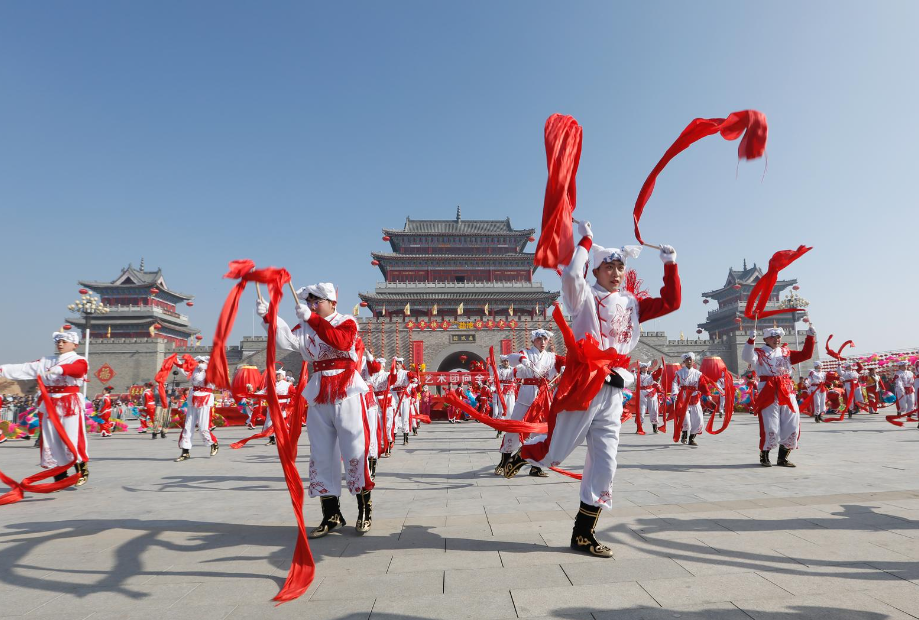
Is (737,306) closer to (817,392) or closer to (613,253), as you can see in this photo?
(817,392)

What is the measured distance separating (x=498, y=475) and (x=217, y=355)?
4.13 meters

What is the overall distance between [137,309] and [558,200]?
165 feet

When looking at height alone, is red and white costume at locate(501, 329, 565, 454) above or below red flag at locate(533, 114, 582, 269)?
below

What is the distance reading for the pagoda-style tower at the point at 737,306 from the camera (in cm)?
4241

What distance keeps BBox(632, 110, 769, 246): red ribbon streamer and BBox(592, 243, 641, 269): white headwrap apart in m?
0.08

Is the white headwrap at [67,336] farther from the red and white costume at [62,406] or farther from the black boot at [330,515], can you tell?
the black boot at [330,515]

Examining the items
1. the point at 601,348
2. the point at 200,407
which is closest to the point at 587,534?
the point at 601,348

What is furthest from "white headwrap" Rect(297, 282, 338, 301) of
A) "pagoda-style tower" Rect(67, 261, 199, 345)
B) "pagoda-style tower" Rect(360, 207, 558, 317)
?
"pagoda-style tower" Rect(67, 261, 199, 345)

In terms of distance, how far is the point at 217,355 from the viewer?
2887 millimetres

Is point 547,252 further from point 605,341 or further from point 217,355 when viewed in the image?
point 217,355

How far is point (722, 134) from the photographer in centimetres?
357

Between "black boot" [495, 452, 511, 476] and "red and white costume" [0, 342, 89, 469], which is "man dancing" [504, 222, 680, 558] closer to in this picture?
"black boot" [495, 452, 511, 476]

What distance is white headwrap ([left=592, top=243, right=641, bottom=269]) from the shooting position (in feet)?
11.2

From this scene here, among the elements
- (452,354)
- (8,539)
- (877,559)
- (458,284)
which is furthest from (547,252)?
(458,284)
